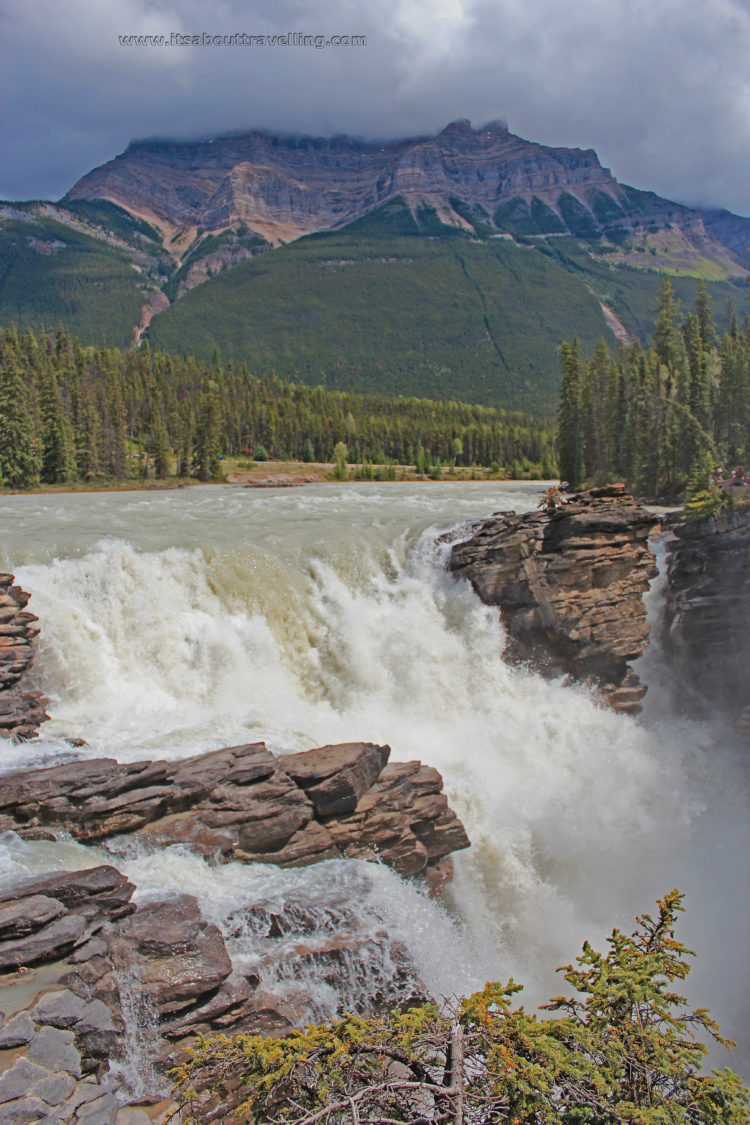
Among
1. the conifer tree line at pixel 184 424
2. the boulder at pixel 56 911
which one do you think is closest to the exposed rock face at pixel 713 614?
the boulder at pixel 56 911

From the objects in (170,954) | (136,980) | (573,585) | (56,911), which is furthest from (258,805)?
(573,585)

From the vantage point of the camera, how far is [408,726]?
2230 centimetres

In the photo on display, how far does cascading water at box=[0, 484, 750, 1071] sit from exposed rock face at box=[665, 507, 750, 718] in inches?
61.8

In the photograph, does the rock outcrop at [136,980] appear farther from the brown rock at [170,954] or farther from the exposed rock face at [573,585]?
the exposed rock face at [573,585]

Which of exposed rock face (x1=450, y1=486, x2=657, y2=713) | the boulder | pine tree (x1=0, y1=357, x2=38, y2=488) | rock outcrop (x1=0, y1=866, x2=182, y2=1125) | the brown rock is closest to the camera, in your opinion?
rock outcrop (x1=0, y1=866, x2=182, y2=1125)

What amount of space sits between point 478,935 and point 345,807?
171 inches

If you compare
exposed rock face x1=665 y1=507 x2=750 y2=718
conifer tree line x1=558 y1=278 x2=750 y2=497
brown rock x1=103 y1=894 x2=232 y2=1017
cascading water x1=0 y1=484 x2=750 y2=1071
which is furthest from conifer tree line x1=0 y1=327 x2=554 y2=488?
brown rock x1=103 y1=894 x2=232 y2=1017

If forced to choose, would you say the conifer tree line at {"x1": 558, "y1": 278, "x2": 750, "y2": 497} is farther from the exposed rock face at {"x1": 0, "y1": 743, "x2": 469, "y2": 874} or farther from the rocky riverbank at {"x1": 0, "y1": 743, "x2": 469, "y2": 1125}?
the rocky riverbank at {"x1": 0, "y1": 743, "x2": 469, "y2": 1125}

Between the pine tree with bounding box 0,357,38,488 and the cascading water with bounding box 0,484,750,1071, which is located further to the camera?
the pine tree with bounding box 0,357,38,488

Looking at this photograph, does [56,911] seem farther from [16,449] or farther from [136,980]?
[16,449]

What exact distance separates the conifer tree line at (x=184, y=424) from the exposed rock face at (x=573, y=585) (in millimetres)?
60763

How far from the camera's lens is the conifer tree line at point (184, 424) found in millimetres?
78688

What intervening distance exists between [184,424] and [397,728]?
9803 cm

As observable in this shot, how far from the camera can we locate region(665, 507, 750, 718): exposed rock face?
27.2 meters
